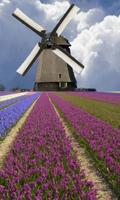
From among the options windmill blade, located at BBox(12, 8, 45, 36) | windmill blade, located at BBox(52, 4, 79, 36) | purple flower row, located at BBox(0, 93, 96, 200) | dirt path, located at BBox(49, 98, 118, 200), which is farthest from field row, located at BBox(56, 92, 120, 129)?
windmill blade, located at BBox(12, 8, 45, 36)

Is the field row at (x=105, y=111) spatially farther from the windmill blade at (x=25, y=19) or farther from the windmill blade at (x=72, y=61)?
the windmill blade at (x=25, y=19)

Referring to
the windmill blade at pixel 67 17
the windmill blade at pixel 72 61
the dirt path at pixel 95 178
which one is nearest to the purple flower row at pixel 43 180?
the dirt path at pixel 95 178

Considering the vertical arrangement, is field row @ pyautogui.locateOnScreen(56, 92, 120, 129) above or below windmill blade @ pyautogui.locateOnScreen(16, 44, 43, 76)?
below

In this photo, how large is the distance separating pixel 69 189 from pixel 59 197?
0.29 m

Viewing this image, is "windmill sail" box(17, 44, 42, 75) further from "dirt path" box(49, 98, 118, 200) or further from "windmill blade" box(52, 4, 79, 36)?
"dirt path" box(49, 98, 118, 200)

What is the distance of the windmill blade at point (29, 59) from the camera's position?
41.4m

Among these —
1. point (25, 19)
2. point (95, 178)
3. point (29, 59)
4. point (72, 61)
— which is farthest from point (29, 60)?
point (95, 178)

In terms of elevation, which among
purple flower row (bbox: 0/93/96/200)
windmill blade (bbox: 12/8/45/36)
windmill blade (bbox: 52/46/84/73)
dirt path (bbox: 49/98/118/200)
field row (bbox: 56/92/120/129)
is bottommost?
field row (bbox: 56/92/120/129)

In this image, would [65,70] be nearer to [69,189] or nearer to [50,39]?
[50,39]

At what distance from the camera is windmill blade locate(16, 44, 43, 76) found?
41.4 m

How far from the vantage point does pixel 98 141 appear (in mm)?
10289

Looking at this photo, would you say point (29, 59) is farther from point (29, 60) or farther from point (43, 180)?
point (43, 180)

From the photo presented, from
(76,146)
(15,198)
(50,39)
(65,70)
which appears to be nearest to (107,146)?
(76,146)

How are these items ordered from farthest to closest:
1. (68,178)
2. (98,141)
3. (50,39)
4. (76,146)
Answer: (50,39) < (76,146) < (98,141) < (68,178)
